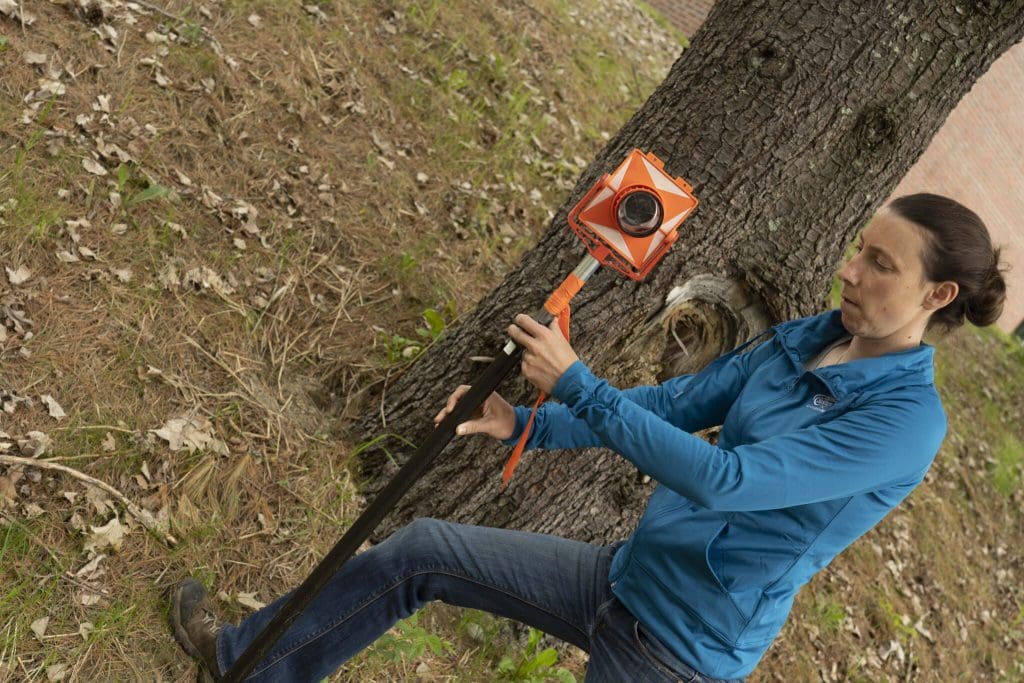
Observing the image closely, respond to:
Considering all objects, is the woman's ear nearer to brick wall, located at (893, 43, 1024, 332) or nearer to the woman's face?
the woman's face

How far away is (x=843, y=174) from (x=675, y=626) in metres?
1.70

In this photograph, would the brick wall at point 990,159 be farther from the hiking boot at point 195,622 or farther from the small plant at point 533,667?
the hiking boot at point 195,622

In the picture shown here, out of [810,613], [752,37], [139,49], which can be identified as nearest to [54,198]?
[139,49]

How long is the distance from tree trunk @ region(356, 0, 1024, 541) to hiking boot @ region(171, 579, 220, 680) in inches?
31.2

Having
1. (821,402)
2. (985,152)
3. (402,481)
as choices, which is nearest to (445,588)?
(402,481)

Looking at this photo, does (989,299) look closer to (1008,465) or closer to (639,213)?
(639,213)

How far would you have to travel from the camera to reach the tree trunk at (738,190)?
9.36ft

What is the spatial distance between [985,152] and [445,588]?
13601mm

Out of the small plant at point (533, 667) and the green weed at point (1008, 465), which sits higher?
the green weed at point (1008, 465)

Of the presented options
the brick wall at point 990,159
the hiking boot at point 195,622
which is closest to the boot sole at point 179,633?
the hiking boot at point 195,622

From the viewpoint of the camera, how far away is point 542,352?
213cm

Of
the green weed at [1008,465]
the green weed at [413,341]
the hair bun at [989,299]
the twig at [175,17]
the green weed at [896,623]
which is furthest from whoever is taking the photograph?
the green weed at [1008,465]

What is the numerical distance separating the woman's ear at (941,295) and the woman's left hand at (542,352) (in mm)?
917

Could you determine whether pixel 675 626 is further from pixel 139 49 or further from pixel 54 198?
pixel 139 49
